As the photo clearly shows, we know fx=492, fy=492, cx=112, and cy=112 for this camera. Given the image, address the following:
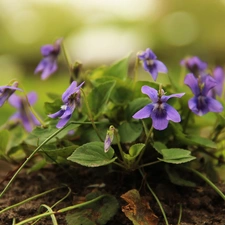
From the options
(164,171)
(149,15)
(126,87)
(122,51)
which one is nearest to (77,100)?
(126,87)

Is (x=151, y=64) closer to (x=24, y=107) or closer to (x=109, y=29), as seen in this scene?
(x=24, y=107)

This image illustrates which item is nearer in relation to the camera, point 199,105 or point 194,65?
point 199,105

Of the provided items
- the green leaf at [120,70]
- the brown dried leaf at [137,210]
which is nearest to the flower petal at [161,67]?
the green leaf at [120,70]

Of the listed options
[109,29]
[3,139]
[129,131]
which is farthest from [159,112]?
[109,29]

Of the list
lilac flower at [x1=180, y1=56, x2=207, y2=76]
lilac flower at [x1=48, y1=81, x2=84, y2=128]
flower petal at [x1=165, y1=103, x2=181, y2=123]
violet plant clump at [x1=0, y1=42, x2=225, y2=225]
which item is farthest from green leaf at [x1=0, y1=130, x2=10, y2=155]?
lilac flower at [x1=180, y1=56, x2=207, y2=76]

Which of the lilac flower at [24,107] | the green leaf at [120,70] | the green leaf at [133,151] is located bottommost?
the lilac flower at [24,107]

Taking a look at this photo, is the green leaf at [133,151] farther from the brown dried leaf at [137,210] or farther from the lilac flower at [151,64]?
the lilac flower at [151,64]

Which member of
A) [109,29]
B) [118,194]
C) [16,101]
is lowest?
[109,29]

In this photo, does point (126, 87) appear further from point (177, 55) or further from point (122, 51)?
point (177, 55)
